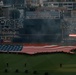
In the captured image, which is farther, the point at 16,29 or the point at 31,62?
the point at 16,29

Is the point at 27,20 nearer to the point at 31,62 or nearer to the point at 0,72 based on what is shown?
the point at 31,62

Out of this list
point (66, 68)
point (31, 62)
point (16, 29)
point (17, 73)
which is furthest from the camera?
point (16, 29)

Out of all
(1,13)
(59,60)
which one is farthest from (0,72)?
(1,13)

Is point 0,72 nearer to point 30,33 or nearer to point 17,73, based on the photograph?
point 17,73

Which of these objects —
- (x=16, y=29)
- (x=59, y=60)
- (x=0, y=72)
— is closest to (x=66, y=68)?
(x=59, y=60)

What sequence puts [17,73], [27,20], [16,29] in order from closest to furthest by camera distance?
[17,73] < [27,20] < [16,29]

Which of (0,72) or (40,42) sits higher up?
(0,72)
